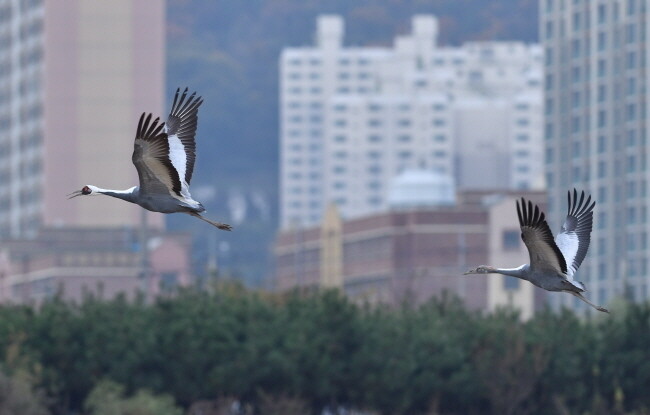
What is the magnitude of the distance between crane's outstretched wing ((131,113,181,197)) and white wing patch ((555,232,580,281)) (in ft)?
18.5

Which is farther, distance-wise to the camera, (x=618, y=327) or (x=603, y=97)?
(x=603, y=97)

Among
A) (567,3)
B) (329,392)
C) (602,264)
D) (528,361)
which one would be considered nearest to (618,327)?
(528,361)

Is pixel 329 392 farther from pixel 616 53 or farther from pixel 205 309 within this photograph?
pixel 616 53

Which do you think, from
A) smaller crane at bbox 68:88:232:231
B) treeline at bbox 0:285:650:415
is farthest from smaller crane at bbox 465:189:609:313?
treeline at bbox 0:285:650:415

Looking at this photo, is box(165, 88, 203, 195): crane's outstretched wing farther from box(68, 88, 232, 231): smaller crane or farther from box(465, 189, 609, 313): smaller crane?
box(465, 189, 609, 313): smaller crane

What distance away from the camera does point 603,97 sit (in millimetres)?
191875

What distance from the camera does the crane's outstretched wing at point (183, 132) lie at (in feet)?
92.9

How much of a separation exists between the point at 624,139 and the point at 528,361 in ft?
351

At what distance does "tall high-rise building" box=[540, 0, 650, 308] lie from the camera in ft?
595

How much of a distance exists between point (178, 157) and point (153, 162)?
1.49 metres

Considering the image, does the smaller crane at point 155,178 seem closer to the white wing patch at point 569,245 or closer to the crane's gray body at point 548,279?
the crane's gray body at point 548,279

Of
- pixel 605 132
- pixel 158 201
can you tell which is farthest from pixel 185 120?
pixel 605 132

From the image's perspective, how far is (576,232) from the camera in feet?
101

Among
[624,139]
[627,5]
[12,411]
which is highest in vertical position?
[627,5]
